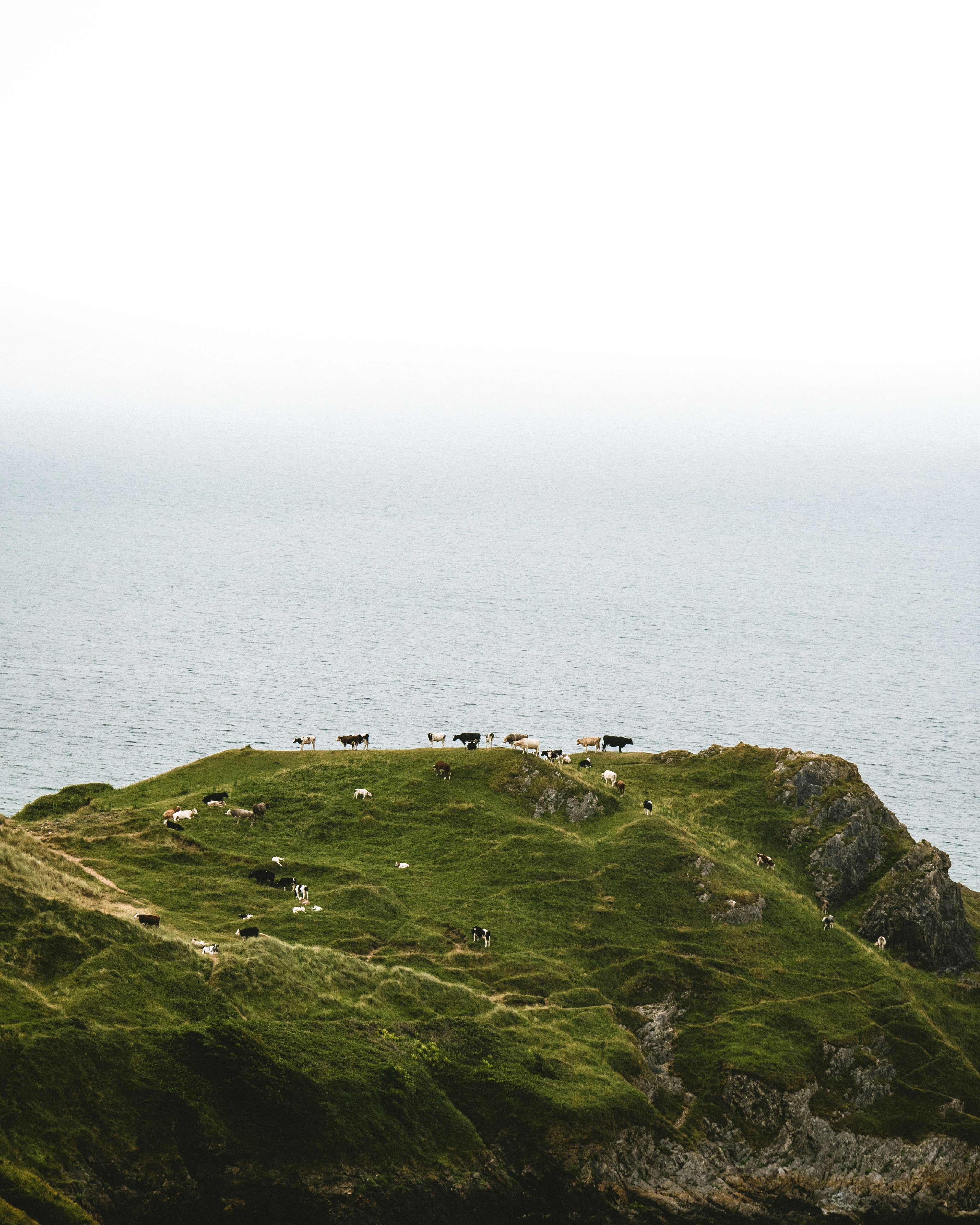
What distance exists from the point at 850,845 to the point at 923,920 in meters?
6.65

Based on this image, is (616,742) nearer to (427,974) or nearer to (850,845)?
(850,845)

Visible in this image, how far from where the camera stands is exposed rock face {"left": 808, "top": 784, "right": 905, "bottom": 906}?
68.4 meters

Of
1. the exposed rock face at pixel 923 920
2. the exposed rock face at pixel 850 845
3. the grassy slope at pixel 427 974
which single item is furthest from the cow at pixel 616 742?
the exposed rock face at pixel 923 920

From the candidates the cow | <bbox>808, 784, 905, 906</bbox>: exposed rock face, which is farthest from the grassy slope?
the cow

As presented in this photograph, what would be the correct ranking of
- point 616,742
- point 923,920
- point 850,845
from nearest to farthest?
point 923,920 → point 850,845 → point 616,742

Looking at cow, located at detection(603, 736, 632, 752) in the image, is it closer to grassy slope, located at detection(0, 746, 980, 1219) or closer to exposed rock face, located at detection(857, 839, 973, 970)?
grassy slope, located at detection(0, 746, 980, 1219)

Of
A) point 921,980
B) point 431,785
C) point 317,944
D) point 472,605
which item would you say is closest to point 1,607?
point 472,605

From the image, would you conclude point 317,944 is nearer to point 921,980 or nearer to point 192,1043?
point 192,1043

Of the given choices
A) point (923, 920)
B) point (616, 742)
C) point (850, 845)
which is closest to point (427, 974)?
point (923, 920)

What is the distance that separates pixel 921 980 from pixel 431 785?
29980 mm

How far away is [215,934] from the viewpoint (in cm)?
5322

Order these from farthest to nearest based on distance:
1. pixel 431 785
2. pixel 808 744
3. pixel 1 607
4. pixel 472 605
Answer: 1. pixel 472 605
2. pixel 1 607
3. pixel 808 744
4. pixel 431 785

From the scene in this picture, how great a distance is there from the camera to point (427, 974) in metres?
52.1

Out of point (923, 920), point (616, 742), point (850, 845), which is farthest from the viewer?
point (616, 742)
